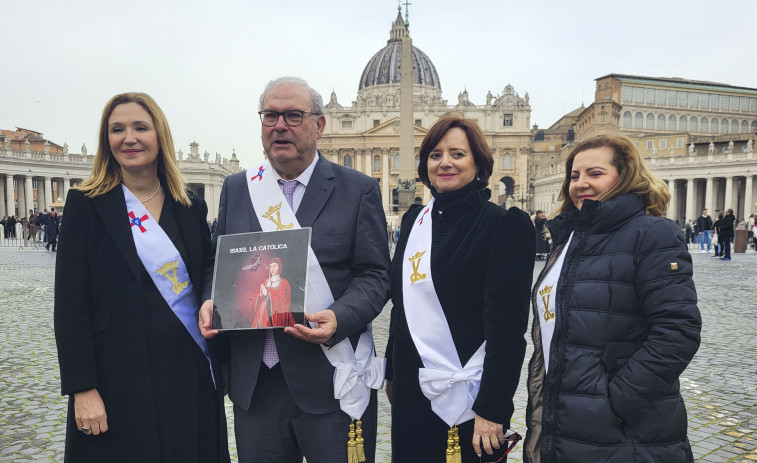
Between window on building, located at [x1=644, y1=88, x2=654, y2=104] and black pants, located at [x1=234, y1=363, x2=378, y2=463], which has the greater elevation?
window on building, located at [x1=644, y1=88, x2=654, y2=104]

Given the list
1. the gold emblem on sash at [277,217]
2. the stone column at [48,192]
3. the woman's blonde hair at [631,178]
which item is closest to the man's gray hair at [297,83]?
the gold emblem on sash at [277,217]

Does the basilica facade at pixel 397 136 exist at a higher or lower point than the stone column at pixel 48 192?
higher

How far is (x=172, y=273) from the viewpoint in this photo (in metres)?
2.51

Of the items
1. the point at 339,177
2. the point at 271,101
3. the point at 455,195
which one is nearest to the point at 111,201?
the point at 271,101

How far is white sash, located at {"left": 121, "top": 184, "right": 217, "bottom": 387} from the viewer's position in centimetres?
248

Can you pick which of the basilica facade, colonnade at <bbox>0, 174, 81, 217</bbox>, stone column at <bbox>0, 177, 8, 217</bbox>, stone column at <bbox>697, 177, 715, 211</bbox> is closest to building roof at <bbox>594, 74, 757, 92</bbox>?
the basilica facade

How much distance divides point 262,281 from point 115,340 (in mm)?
753

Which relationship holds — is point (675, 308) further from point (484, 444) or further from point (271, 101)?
point (271, 101)

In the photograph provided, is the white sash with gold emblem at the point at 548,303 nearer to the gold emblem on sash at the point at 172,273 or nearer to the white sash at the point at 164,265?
the white sash at the point at 164,265

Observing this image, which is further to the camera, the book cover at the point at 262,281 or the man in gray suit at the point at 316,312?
the man in gray suit at the point at 316,312

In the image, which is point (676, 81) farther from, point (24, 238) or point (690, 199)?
point (24, 238)

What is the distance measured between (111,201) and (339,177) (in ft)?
3.47

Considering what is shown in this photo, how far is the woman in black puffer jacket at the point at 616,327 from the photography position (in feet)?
6.98

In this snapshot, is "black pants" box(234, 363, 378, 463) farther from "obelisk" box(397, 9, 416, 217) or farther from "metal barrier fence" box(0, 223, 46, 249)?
"metal barrier fence" box(0, 223, 46, 249)
